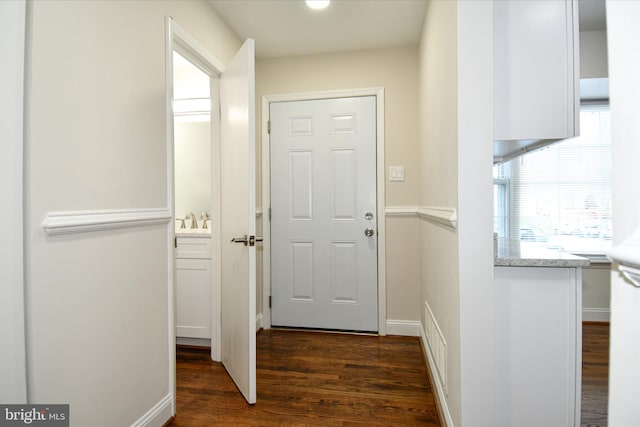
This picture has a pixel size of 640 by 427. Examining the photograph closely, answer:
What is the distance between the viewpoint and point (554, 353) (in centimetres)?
138

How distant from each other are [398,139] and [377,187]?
0.45 m

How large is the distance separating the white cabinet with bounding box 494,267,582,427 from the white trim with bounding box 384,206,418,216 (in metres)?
1.54

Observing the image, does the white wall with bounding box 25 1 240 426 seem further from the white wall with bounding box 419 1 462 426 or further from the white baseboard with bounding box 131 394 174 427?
the white wall with bounding box 419 1 462 426

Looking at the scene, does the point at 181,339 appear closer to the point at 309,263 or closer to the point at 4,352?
the point at 309,263

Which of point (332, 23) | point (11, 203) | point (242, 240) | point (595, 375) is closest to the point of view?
point (11, 203)

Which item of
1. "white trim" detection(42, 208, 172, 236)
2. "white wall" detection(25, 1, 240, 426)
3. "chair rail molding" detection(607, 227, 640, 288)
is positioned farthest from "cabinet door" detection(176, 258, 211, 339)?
"chair rail molding" detection(607, 227, 640, 288)

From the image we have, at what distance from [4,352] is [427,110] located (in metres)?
2.40

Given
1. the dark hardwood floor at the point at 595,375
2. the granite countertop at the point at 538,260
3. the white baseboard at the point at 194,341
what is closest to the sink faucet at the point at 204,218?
the white baseboard at the point at 194,341

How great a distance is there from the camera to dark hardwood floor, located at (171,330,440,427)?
1.83 metres

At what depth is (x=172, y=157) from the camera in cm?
189

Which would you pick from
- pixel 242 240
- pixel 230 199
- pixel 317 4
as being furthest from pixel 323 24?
pixel 242 240

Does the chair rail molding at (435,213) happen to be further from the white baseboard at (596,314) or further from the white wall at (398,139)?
the white baseboard at (596,314)

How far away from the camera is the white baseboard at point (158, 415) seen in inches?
63.8

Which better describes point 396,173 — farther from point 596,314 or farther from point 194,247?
point 596,314
